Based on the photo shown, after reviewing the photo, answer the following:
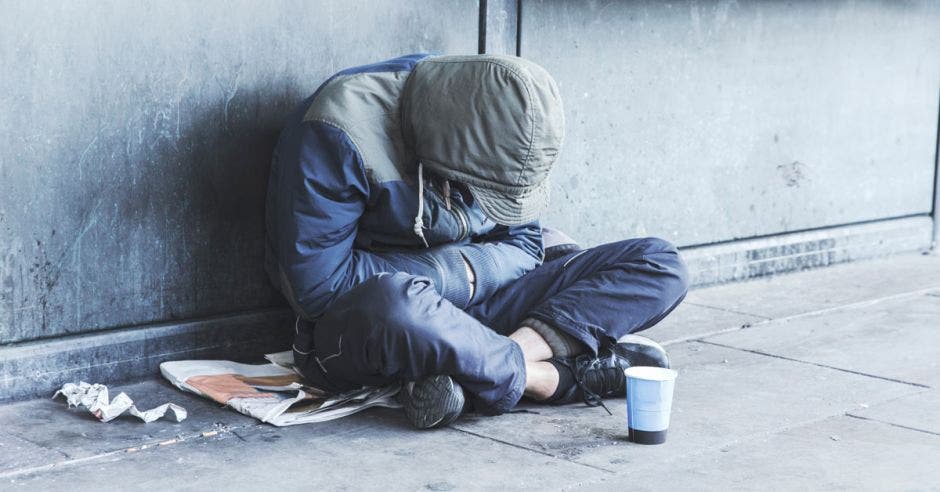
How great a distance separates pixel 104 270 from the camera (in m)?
3.58

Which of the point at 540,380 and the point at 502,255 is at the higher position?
the point at 502,255

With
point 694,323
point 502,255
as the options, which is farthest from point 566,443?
point 694,323

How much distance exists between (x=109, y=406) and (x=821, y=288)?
3378 mm

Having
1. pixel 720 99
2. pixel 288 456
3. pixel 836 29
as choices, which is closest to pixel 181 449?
pixel 288 456

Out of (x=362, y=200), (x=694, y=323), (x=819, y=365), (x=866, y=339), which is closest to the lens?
(x=362, y=200)

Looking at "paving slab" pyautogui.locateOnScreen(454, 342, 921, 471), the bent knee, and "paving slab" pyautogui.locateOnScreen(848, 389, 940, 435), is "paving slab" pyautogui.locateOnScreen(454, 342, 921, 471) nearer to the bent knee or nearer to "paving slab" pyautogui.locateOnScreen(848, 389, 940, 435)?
"paving slab" pyautogui.locateOnScreen(848, 389, 940, 435)

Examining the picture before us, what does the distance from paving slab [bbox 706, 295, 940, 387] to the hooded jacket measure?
1340mm

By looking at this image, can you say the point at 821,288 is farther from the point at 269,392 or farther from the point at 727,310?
the point at 269,392

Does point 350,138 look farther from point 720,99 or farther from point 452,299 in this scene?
point 720,99

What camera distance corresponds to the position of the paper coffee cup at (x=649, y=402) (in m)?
→ 3.04

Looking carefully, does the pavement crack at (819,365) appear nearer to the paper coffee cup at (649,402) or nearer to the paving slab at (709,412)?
the paving slab at (709,412)

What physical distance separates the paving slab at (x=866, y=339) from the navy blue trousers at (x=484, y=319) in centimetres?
79

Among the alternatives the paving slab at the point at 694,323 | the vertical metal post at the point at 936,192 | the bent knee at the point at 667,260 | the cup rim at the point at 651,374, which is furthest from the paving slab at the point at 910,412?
the vertical metal post at the point at 936,192

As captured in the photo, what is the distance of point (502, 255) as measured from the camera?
12.3 ft
